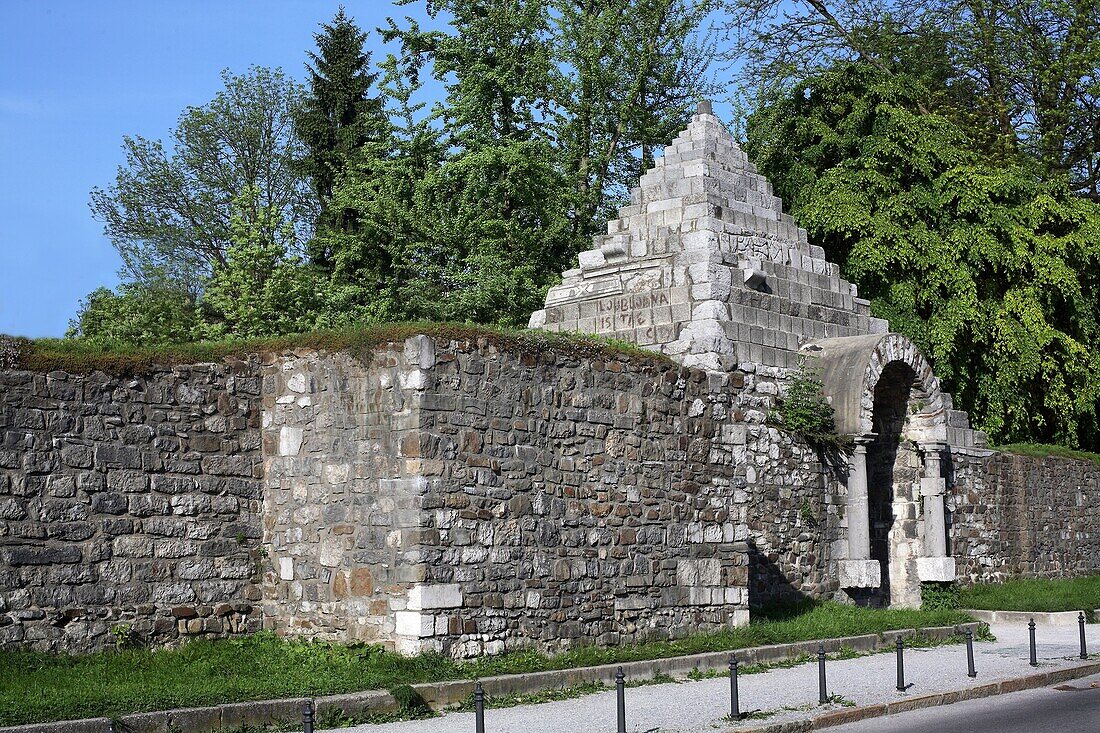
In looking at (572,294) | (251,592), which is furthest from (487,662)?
(572,294)

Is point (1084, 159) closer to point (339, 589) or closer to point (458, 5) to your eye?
point (458, 5)

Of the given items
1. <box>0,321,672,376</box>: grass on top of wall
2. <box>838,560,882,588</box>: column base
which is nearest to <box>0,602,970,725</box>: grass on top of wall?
<box>0,321,672,376</box>: grass on top of wall

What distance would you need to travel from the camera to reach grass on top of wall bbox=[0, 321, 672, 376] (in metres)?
12.9

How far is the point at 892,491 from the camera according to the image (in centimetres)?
2230

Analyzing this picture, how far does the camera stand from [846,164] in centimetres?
2888

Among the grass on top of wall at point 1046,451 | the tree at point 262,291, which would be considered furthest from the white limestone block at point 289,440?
the grass on top of wall at point 1046,451

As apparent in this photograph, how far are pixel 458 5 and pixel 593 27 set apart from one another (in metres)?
3.56

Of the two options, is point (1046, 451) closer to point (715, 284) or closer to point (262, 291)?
point (715, 284)

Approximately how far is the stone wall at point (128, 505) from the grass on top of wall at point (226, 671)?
1.24ft

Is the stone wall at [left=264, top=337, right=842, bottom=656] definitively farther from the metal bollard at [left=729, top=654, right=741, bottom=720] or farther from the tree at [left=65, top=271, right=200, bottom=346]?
the tree at [left=65, top=271, right=200, bottom=346]

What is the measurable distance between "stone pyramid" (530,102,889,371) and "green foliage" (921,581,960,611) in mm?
4570

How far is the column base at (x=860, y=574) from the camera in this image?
65.4 feet

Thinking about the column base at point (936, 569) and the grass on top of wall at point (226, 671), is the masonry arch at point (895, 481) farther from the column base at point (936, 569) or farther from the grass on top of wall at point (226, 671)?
the grass on top of wall at point (226, 671)

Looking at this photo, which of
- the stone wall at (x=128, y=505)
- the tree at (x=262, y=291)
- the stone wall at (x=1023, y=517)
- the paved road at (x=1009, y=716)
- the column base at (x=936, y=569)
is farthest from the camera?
the tree at (x=262, y=291)
